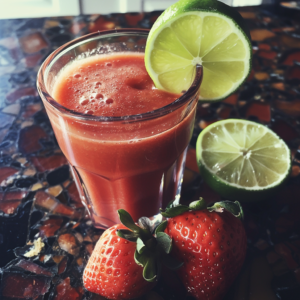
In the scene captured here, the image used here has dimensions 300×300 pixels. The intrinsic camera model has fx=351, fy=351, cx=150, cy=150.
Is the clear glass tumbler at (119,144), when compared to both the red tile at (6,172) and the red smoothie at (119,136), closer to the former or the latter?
the red smoothie at (119,136)

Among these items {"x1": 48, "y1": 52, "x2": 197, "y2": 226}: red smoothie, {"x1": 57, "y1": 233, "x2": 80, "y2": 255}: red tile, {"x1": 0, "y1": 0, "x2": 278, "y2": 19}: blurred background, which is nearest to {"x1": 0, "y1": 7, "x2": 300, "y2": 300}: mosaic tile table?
{"x1": 57, "y1": 233, "x2": 80, "y2": 255}: red tile

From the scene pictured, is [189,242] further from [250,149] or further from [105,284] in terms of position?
[250,149]

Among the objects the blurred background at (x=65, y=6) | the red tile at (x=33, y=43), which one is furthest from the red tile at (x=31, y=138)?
the blurred background at (x=65, y=6)

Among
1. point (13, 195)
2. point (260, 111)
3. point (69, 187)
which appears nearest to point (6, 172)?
point (13, 195)

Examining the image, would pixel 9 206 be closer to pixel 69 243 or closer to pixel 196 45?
pixel 69 243

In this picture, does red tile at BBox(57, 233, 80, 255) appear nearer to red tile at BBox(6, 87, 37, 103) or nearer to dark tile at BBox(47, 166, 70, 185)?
dark tile at BBox(47, 166, 70, 185)
